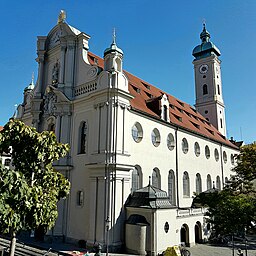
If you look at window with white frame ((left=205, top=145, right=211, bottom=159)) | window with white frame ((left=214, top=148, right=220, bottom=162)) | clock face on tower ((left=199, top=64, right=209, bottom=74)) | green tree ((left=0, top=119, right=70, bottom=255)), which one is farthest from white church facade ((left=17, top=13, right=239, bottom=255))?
clock face on tower ((left=199, top=64, right=209, bottom=74))

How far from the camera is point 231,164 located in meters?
44.3

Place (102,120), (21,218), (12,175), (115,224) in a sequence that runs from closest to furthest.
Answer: (12,175) → (21,218) → (115,224) → (102,120)

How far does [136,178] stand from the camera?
23.8m

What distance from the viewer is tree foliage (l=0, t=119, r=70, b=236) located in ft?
33.8

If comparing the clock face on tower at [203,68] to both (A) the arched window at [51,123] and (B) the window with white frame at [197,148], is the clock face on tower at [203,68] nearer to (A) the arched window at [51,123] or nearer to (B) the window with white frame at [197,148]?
(B) the window with white frame at [197,148]

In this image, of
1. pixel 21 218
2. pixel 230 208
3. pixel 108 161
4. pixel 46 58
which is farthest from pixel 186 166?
pixel 21 218

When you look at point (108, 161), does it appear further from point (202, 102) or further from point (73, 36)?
point (202, 102)

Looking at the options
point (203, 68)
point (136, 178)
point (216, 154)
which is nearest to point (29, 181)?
point (136, 178)

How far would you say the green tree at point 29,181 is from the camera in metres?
10.3

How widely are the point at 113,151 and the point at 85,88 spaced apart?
23.6 feet

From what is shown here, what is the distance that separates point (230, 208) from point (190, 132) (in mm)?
13103

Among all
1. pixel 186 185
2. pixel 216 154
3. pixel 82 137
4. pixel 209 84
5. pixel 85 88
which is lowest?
pixel 186 185

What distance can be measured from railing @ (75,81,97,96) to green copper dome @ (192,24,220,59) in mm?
34235

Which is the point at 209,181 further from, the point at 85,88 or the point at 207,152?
the point at 85,88
